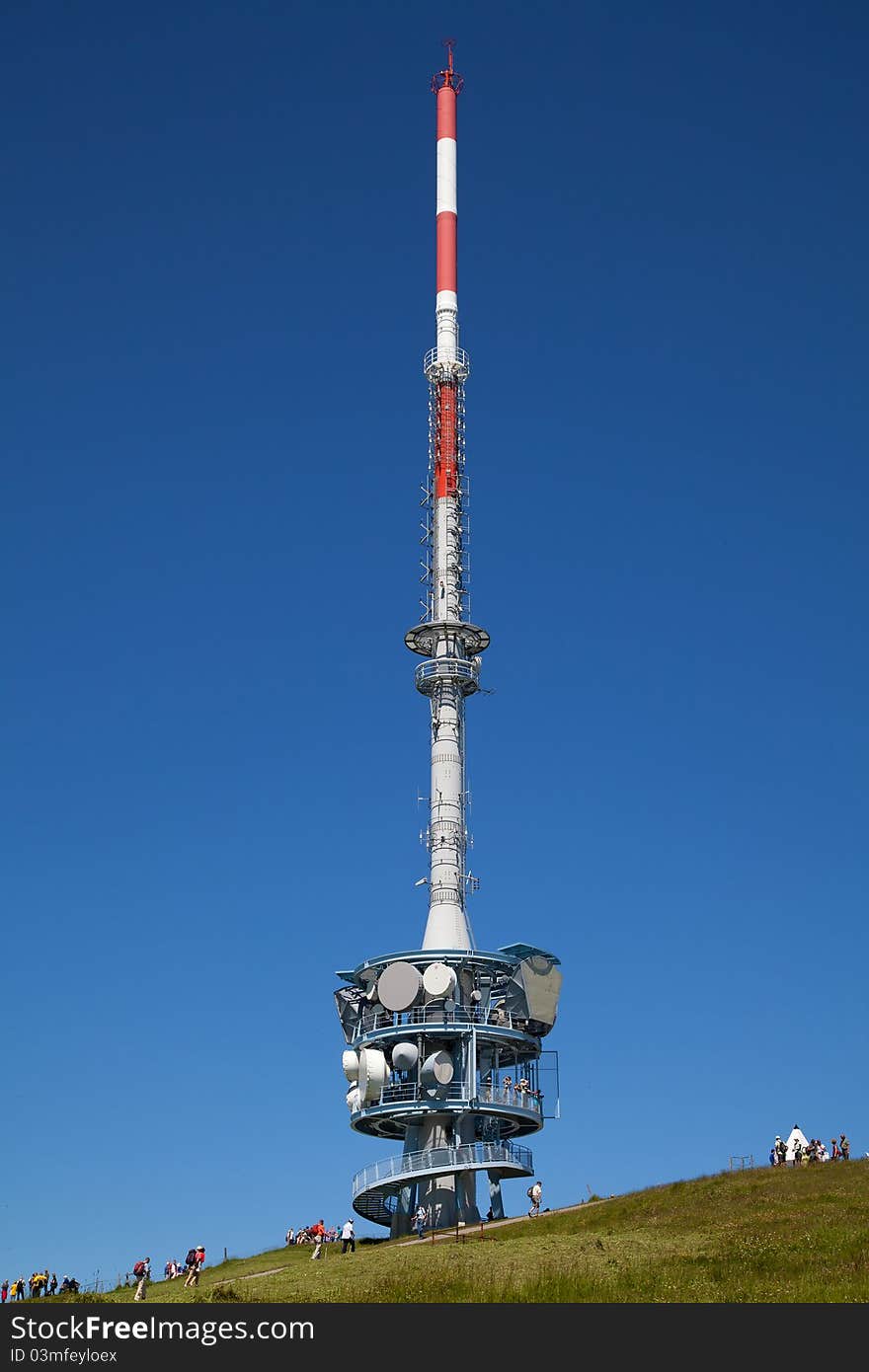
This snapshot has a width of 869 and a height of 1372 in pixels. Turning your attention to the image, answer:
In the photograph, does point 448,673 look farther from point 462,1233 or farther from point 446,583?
point 462,1233

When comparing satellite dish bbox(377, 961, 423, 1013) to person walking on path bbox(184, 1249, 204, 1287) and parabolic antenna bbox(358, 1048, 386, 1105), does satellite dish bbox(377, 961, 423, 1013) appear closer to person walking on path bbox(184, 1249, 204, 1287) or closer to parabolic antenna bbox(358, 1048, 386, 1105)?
parabolic antenna bbox(358, 1048, 386, 1105)

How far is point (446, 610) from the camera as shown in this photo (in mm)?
91375

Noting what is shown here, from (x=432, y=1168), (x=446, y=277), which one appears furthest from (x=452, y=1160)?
(x=446, y=277)

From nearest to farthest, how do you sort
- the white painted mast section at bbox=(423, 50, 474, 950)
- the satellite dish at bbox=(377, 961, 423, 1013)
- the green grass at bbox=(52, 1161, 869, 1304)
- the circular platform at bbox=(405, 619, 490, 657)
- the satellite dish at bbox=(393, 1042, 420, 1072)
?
the green grass at bbox=(52, 1161, 869, 1304), the satellite dish at bbox=(393, 1042, 420, 1072), the satellite dish at bbox=(377, 961, 423, 1013), the white painted mast section at bbox=(423, 50, 474, 950), the circular platform at bbox=(405, 619, 490, 657)

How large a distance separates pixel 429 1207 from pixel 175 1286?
64.0 feet

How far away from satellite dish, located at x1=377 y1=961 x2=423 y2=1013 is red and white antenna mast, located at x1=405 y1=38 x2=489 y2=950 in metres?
3.32

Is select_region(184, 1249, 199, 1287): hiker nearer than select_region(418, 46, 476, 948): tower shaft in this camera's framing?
Yes

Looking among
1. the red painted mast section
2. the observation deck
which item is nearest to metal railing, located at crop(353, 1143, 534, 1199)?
the observation deck

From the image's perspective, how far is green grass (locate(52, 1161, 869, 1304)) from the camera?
1704 inches

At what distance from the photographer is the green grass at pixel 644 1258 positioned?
43.3 meters

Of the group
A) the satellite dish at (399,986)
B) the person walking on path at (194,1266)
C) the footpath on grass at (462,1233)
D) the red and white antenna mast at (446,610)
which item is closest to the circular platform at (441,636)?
the red and white antenna mast at (446,610)

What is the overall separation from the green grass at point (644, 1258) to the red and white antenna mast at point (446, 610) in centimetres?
2166
